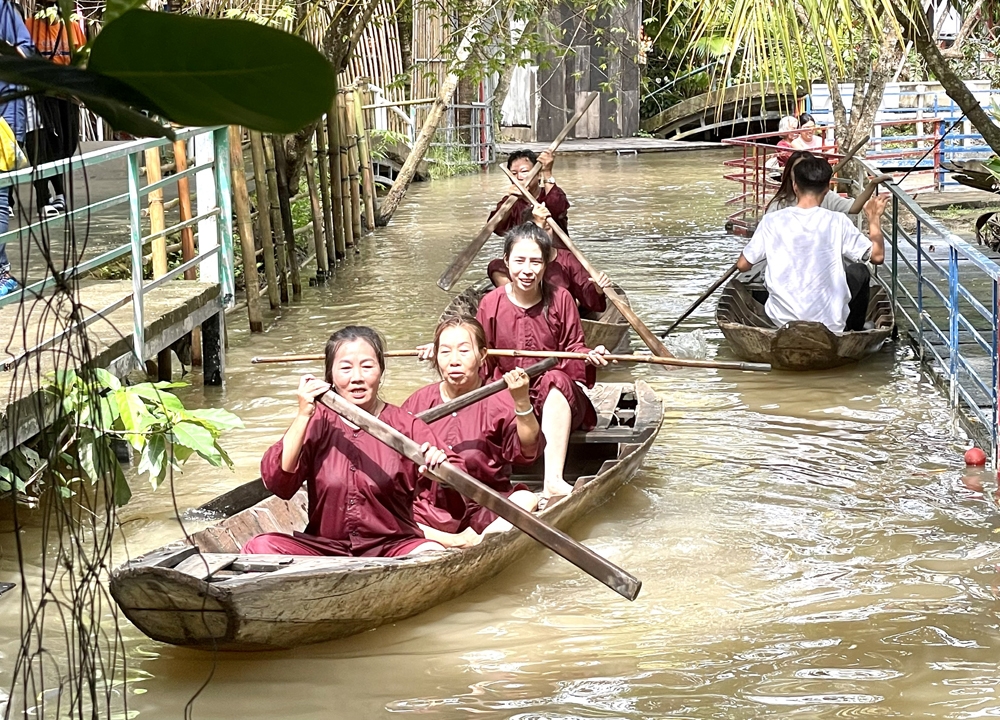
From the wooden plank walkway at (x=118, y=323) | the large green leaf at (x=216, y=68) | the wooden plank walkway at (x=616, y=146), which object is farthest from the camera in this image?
the wooden plank walkway at (x=616, y=146)

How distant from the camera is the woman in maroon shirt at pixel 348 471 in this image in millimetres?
4113

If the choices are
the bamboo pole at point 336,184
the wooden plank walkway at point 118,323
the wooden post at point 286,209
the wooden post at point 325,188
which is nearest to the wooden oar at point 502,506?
the wooden plank walkway at point 118,323

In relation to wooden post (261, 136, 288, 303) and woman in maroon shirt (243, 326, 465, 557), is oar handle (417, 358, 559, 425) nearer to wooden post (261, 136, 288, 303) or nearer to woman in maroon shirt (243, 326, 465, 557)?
woman in maroon shirt (243, 326, 465, 557)


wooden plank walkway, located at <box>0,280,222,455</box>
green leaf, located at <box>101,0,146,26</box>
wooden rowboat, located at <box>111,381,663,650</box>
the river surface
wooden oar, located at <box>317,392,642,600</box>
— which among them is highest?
green leaf, located at <box>101,0,146,26</box>

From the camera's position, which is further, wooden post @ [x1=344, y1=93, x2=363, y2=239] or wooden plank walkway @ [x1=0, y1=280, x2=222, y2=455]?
wooden post @ [x1=344, y1=93, x2=363, y2=239]

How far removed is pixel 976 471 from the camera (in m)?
5.84

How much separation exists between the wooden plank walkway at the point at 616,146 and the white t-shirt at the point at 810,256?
1351 cm

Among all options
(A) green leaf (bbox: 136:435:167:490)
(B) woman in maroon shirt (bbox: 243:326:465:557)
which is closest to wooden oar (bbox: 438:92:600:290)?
(B) woman in maroon shirt (bbox: 243:326:465:557)

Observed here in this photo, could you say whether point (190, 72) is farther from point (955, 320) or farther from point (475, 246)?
point (475, 246)

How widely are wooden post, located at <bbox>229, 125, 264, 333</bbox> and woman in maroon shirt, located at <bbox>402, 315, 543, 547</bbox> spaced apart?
3.96m

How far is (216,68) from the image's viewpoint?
3.24 feet

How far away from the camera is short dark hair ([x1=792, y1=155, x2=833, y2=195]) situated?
24.6 feet

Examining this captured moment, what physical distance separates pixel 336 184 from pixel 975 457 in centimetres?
710

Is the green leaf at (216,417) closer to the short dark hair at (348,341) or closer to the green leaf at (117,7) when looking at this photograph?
the short dark hair at (348,341)
